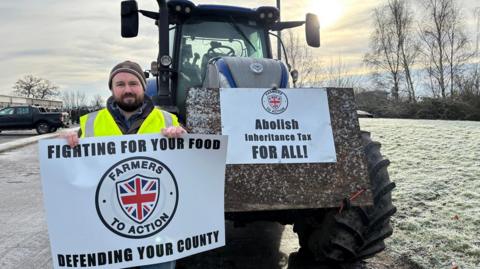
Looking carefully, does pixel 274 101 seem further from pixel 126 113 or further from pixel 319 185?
pixel 126 113

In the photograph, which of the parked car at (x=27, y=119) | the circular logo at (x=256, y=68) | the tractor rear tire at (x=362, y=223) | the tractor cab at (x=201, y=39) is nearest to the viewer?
the tractor rear tire at (x=362, y=223)

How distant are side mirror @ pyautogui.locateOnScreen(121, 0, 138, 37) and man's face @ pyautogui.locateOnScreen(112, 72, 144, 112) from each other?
2079 mm

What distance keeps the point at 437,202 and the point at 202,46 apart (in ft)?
12.4

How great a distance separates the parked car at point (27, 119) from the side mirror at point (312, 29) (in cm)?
2442

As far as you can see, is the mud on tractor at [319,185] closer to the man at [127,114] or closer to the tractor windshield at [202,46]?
the man at [127,114]

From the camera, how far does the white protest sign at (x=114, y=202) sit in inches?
112

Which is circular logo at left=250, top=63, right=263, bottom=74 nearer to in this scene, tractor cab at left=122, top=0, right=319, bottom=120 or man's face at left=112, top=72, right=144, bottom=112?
tractor cab at left=122, top=0, right=319, bottom=120

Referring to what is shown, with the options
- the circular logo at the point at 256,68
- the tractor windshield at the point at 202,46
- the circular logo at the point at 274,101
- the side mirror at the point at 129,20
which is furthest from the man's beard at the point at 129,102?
the tractor windshield at the point at 202,46

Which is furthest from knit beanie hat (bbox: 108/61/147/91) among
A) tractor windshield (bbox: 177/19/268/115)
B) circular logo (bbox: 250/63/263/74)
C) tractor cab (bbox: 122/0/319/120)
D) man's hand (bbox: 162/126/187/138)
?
tractor windshield (bbox: 177/19/268/115)

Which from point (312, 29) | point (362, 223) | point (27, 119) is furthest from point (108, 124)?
point (27, 119)

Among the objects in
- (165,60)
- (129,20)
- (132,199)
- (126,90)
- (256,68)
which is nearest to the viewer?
(132,199)

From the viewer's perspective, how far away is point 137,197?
288 centimetres

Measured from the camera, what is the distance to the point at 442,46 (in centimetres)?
3716

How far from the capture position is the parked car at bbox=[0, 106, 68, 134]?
2695 cm
